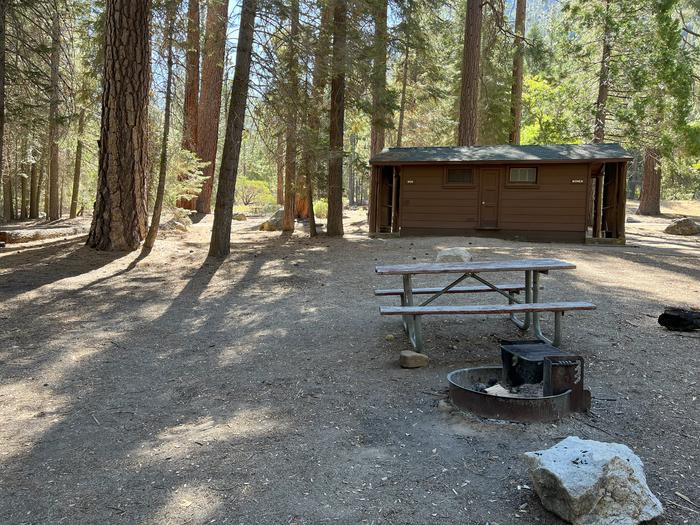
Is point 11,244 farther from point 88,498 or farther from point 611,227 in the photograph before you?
point 611,227

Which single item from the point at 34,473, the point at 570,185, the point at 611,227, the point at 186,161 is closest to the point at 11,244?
the point at 186,161

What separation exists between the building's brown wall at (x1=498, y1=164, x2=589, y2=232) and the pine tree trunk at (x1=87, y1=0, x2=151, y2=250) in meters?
9.95

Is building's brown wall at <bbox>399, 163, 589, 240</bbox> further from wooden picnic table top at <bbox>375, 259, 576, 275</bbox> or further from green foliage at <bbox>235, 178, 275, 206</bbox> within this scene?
green foliage at <bbox>235, 178, 275, 206</bbox>

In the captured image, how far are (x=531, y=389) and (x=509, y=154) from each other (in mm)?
12944

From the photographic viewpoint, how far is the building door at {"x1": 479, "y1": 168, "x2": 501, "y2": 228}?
52.2 feet

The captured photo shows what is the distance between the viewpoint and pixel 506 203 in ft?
52.4

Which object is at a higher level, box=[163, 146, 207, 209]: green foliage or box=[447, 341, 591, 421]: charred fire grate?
box=[163, 146, 207, 209]: green foliage

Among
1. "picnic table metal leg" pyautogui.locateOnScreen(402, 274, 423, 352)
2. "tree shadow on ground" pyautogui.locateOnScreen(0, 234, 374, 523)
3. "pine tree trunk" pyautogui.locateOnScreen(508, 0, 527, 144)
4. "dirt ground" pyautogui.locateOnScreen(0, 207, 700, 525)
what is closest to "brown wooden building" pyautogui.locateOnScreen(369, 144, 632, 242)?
"dirt ground" pyautogui.locateOnScreen(0, 207, 700, 525)

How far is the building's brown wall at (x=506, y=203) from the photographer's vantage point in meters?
15.6

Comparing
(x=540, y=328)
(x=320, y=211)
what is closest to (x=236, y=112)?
(x=540, y=328)

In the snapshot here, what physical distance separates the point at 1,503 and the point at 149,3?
10.5 meters

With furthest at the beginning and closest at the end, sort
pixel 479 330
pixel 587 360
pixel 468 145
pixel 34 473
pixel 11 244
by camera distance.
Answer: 1. pixel 468 145
2. pixel 11 244
3. pixel 479 330
4. pixel 587 360
5. pixel 34 473

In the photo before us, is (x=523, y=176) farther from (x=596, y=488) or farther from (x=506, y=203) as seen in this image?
(x=596, y=488)

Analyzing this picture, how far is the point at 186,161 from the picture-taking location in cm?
1359
